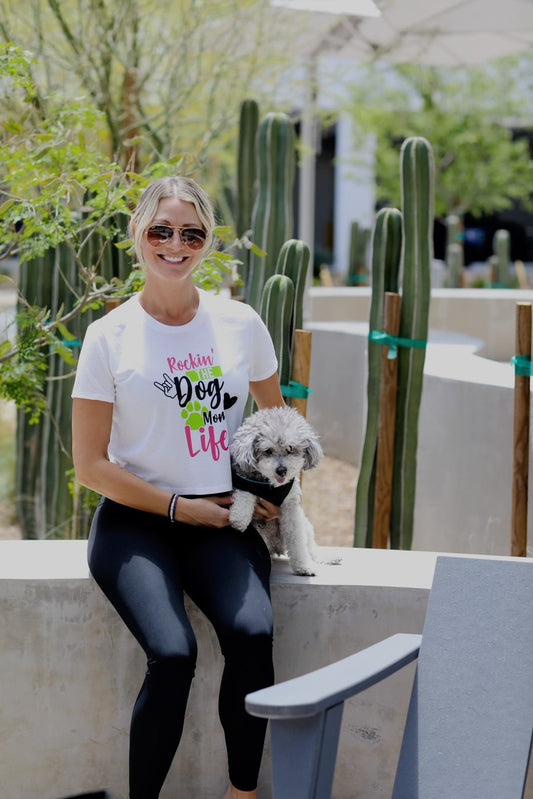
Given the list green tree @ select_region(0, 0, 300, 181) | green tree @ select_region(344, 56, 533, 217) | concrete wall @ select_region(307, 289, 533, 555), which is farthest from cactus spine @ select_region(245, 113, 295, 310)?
green tree @ select_region(344, 56, 533, 217)

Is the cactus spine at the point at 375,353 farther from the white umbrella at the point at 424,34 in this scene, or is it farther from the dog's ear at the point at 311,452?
the white umbrella at the point at 424,34

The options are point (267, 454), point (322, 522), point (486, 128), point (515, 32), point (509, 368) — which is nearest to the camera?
point (267, 454)

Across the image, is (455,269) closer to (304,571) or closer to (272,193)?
(272,193)

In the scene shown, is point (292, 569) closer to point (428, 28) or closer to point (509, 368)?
point (509, 368)

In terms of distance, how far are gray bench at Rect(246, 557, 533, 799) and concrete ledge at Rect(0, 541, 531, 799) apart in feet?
1.05

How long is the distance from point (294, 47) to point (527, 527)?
639 centimetres

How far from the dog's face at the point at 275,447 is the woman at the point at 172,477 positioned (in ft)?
0.36

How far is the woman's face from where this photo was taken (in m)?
2.91

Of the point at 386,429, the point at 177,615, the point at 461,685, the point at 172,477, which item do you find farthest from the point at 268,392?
the point at 386,429

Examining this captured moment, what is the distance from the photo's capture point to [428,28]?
367 inches

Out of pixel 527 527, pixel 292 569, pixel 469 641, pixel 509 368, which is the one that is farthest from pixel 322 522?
pixel 469 641

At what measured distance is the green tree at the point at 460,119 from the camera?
2020cm

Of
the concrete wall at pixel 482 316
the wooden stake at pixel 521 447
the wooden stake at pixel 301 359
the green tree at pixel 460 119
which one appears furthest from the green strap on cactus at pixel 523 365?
the green tree at pixel 460 119

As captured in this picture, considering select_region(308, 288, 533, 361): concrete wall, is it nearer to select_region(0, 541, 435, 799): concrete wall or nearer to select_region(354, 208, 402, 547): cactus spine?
select_region(354, 208, 402, 547): cactus spine
